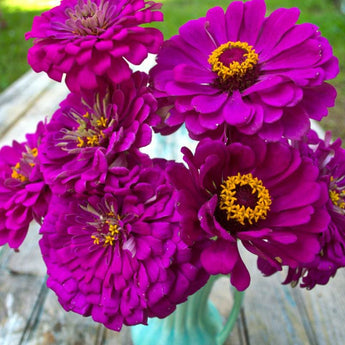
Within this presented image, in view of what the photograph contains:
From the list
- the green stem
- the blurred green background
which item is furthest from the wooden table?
the blurred green background

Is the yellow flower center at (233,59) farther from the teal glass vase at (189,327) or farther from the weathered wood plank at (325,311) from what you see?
the weathered wood plank at (325,311)

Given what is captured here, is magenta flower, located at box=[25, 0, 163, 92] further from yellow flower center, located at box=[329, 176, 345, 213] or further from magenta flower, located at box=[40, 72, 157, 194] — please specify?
yellow flower center, located at box=[329, 176, 345, 213]

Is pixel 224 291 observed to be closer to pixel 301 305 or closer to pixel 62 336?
pixel 301 305

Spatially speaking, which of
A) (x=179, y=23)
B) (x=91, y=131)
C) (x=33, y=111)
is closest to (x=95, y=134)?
(x=91, y=131)

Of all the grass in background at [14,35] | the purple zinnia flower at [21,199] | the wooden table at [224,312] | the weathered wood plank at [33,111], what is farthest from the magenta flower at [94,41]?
the grass in background at [14,35]

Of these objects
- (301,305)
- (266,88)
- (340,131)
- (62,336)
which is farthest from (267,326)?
(340,131)
